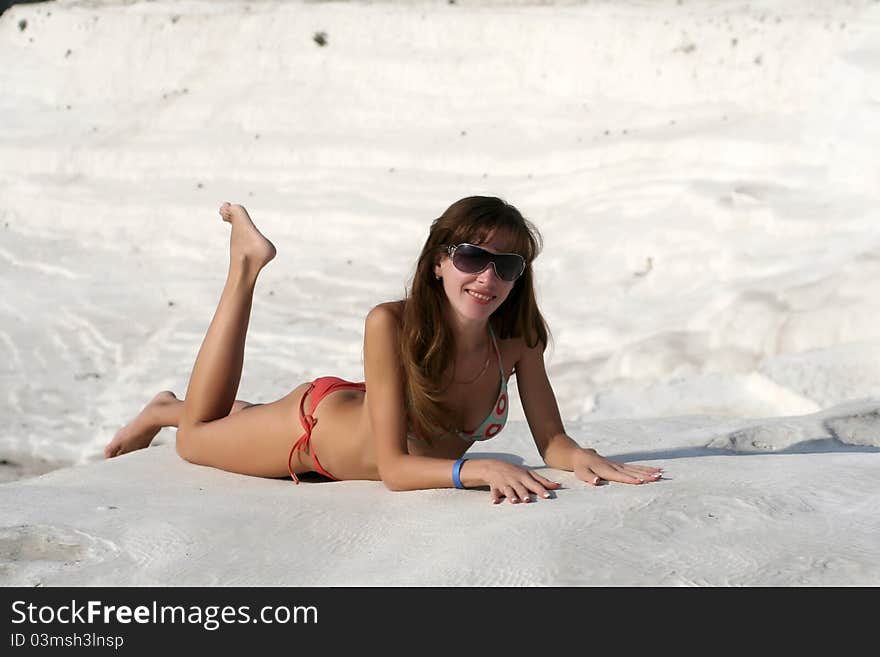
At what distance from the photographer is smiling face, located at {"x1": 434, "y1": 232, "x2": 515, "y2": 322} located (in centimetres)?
261

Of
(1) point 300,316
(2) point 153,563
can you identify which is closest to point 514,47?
(1) point 300,316

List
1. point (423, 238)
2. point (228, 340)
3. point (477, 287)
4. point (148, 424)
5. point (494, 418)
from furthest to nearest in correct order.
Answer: point (423, 238), point (148, 424), point (228, 340), point (494, 418), point (477, 287)

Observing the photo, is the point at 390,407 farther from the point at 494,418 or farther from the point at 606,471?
the point at 606,471

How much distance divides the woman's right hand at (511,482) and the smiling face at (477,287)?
34 centimetres

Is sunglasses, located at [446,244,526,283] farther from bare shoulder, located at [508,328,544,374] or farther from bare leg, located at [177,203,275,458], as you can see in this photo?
bare leg, located at [177,203,275,458]

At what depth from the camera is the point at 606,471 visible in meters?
2.67

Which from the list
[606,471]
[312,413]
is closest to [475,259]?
[606,471]

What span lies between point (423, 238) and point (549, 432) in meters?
4.82

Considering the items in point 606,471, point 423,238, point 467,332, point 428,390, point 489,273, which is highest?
point 423,238

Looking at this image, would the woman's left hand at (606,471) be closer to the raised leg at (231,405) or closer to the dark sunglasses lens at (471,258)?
the dark sunglasses lens at (471,258)

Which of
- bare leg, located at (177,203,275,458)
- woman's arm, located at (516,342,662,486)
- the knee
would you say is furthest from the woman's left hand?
the knee

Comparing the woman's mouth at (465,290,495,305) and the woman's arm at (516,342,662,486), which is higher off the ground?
the woman's mouth at (465,290,495,305)
